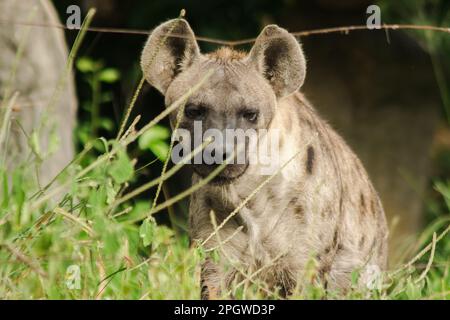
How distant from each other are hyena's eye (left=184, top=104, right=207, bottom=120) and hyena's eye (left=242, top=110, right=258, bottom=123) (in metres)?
0.21

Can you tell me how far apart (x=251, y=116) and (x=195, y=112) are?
28 centimetres

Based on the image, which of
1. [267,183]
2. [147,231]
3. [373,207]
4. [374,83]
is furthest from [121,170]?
[374,83]

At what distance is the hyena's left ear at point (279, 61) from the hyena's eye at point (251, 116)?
0.27 metres

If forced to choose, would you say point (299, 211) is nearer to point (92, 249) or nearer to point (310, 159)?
point (310, 159)

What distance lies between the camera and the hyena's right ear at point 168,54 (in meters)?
4.77

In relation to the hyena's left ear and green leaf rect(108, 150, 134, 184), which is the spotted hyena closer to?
the hyena's left ear

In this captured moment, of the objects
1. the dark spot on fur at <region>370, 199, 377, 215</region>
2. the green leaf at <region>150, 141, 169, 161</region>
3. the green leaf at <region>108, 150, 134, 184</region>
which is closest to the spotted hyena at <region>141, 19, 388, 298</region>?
the green leaf at <region>150, 141, 169, 161</region>

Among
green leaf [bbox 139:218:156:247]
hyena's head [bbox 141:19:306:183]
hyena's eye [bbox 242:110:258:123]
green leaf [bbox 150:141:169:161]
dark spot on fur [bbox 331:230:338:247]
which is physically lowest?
dark spot on fur [bbox 331:230:338:247]

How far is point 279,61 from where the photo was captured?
16.0ft

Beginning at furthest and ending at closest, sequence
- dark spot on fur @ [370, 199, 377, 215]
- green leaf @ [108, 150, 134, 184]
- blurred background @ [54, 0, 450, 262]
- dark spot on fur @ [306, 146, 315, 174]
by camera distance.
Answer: blurred background @ [54, 0, 450, 262]
dark spot on fur @ [370, 199, 377, 215]
dark spot on fur @ [306, 146, 315, 174]
green leaf @ [108, 150, 134, 184]

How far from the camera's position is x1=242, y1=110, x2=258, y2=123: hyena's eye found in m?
4.69

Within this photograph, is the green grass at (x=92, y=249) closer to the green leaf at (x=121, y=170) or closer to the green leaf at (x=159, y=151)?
the green leaf at (x=121, y=170)

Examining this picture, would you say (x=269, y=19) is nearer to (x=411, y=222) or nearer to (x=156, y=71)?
(x=411, y=222)

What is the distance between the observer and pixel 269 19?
369 inches
